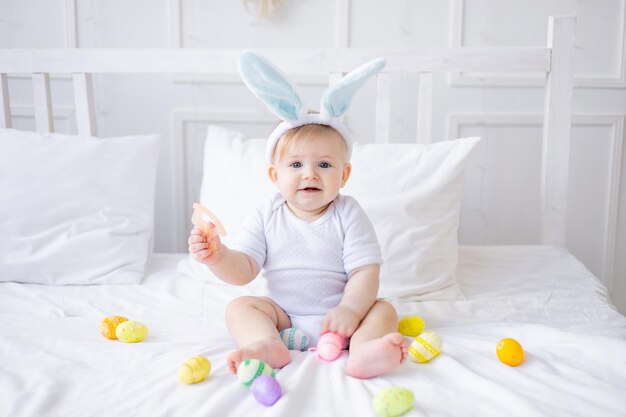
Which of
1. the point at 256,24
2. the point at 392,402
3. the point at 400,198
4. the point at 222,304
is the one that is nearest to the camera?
the point at 392,402

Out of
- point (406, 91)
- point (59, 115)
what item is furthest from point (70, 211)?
point (406, 91)

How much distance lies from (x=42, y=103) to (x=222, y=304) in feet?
2.78

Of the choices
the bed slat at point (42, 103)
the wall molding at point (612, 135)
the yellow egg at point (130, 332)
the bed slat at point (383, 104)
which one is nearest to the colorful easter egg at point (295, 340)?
the yellow egg at point (130, 332)

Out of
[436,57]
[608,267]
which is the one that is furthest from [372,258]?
[608,267]

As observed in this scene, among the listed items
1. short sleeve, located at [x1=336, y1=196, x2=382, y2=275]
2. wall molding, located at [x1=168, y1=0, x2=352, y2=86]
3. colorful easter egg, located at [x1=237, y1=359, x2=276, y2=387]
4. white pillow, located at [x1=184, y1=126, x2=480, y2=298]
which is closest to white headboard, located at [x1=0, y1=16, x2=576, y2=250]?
white pillow, located at [x1=184, y1=126, x2=480, y2=298]

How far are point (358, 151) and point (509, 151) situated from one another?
0.82m

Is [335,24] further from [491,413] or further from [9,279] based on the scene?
[491,413]

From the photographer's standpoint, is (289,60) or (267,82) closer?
(267,82)

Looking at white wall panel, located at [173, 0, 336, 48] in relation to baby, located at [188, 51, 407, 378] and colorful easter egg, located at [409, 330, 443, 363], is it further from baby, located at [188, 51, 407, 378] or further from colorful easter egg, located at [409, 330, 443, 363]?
colorful easter egg, located at [409, 330, 443, 363]

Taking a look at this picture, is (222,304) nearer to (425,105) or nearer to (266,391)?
(266,391)

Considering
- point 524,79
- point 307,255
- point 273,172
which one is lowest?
point 307,255

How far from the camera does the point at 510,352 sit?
920mm

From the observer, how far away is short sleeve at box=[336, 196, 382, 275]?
1.10m

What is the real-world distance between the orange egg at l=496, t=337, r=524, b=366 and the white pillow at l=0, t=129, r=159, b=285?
86cm
